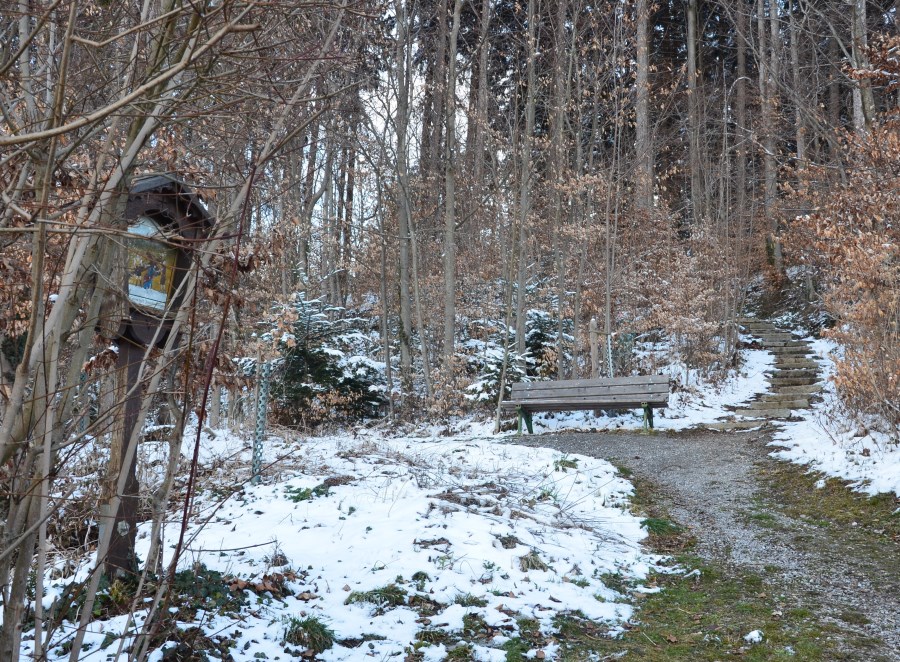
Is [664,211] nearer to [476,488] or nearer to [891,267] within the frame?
[891,267]

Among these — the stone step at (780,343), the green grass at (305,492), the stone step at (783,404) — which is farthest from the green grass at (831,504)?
the stone step at (780,343)

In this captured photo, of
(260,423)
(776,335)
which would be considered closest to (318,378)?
(260,423)

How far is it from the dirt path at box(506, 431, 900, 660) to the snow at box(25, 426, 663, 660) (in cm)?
64

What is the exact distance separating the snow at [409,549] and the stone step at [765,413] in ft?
17.4

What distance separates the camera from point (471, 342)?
559 inches

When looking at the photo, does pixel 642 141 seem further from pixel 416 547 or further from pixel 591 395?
pixel 416 547

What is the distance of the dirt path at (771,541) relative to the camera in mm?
3719

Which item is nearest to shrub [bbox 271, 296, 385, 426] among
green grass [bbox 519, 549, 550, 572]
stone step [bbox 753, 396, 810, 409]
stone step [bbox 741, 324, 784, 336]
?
stone step [bbox 753, 396, 810, 409]

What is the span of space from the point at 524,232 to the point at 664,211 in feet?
16.1

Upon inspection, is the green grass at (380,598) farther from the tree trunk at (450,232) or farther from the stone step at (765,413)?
the stone step at (765,413)

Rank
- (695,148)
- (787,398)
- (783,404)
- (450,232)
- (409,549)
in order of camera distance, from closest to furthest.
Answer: (409,549) < (783,404) < (787,398) < (450,232) < (695,148)

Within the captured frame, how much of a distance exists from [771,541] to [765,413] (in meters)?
6.71

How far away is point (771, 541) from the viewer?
5.21 m

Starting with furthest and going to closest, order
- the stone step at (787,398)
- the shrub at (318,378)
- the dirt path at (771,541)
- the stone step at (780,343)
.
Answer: the stone step at (780,343), the shrub at (318,378), the stone step at (787,398), the dirt path at (771,541)
